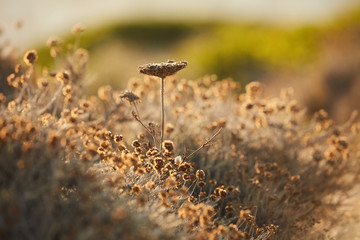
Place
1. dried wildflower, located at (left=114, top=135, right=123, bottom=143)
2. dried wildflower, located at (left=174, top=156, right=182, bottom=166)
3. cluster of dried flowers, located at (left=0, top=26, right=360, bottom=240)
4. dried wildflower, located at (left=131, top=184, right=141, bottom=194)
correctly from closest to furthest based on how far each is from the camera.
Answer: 1. cluster of dried flowers, located at (left=0, top=26, right=360, bottom=240)
2. dried wildflower, located at (left=131, top=184, right=141, bottom=194)
3. dried wildflower, located at (left=114, top=135, right=123, bottom=143)
4. dried wildflower, located at (left=174, top=156, right=182, bottom=166)

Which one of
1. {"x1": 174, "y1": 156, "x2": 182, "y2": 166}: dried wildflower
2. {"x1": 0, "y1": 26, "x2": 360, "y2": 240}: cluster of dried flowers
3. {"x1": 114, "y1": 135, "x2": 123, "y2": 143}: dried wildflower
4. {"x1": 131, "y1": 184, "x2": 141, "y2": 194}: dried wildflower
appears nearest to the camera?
{"x1": 0, "y1": 26, "x2": 360, "y2": 240}: cluster of dried flowers

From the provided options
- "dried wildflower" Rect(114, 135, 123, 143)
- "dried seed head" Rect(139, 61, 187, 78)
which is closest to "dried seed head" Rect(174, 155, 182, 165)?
"dried wildflower" Rect(114, 135, 123, 143)

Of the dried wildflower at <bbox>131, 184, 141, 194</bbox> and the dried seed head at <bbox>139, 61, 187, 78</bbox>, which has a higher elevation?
the dried seed head at <bbox>139, 61, 187, 78</bbox>

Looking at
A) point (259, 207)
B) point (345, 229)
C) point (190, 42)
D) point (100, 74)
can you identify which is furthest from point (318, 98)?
point (190, 42)

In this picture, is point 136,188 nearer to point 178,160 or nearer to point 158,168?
point 158,168

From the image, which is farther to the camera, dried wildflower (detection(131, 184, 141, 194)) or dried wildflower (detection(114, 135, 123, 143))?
dried wildflower (detection(114, 135, 123, 143))

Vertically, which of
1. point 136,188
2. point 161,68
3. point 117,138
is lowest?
point 136,188

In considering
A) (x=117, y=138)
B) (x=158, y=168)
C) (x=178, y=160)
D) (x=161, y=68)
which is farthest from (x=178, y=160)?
(x=161, y=68)

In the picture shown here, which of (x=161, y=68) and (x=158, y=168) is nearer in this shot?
(x=158, y=168)

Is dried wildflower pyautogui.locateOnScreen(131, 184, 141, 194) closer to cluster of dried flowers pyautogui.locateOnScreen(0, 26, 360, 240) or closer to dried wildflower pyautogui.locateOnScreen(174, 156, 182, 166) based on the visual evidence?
cluster of dried flowers pyautogui.locateOnScreen(0, 26, 360, 240)
